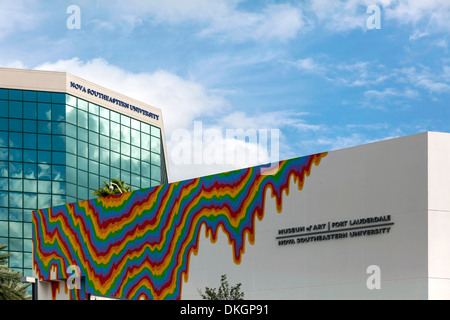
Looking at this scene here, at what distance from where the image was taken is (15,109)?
285 ft

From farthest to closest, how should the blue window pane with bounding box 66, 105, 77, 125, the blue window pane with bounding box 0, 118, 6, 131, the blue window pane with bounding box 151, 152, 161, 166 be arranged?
the blue window pane with bounding box 151, 152, 161, 166, the blue window pane with bounding box 66, 105, 77, 125, the blue window pane with bounding box 0, 118, 6, 131

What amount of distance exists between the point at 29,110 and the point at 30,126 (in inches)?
59.0

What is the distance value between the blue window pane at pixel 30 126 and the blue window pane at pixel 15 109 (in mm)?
803

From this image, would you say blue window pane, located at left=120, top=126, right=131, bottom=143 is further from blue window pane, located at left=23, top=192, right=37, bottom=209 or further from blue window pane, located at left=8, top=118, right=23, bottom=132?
blue window pane, located at left=23, top=192, right=37, bottom=209

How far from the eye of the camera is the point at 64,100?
88625 mm

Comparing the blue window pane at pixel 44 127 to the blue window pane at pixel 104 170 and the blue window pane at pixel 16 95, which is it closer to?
the blue window pane at pixel 16 95

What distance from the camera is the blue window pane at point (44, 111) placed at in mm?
87438

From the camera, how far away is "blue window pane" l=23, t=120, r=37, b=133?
86.9 metres

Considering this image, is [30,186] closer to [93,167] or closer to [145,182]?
[93,167]

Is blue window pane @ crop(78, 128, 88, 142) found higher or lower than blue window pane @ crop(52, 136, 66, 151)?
higher

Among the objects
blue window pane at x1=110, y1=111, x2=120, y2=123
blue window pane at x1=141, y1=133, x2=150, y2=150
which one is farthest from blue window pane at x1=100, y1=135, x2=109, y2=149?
blue window pane at x1=141, y1=133, x2=150, y2=150

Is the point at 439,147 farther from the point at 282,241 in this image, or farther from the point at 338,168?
the point at 282,241

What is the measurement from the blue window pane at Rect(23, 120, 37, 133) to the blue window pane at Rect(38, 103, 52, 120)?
A: 77cm
